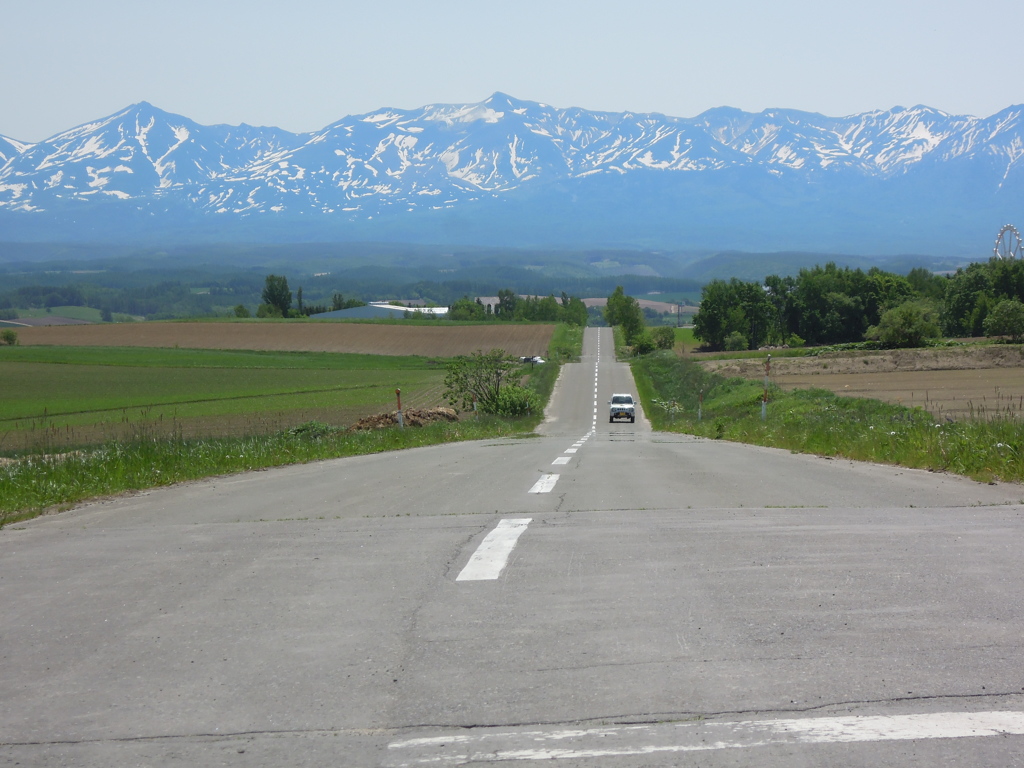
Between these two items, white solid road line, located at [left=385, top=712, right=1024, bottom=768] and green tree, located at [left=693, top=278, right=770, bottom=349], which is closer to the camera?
white solid road line, located at [left=385, top=712, right=1024, bottom=768]

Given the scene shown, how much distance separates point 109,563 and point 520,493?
5068 millimetres

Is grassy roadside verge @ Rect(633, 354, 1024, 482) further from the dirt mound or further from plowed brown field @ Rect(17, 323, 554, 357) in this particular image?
plowed brown field @ Rect(17, 323, 554, 357)

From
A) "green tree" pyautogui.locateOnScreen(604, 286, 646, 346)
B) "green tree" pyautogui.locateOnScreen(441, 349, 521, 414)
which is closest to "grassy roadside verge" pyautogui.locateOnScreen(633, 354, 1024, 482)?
"green tree" pyautogui.locateOnScreen(441, 349, 521, 414)

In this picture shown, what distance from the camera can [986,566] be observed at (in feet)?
20.4

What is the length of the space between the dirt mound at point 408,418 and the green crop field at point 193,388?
3837 mm

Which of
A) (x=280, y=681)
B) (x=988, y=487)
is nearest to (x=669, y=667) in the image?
(x=280, y=681)

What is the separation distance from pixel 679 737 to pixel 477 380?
4693 cm

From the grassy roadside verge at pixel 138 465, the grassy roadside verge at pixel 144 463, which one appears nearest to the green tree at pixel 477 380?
the grassy roadside verge at pixel 144 463

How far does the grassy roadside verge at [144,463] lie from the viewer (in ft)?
39.3

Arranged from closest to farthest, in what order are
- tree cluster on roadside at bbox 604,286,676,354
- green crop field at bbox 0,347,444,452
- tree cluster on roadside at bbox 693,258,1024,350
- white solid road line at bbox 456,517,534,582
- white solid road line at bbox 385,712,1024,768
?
1. white solid road line at bbox 385,712,1024,768
2. white solid road line at bbox 456,517,534,582
3. green crop field at bbox 0,347,444,452
4. tree cluster on roadside at bbox 693,258,1024,350
5. tree cluster on roadside at bbox 604,286,676,354

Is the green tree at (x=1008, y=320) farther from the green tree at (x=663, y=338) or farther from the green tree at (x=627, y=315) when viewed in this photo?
the green tree at (x=627, y=315)

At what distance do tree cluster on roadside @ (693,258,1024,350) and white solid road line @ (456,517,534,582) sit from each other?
319 ft

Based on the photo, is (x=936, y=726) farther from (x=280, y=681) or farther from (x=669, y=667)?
(x=280, y=681)

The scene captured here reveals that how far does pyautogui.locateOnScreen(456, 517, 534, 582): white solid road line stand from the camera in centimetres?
632
